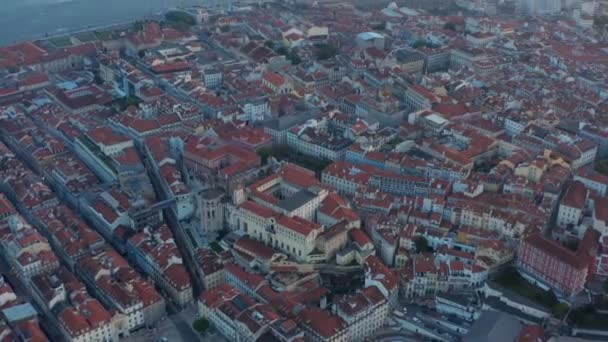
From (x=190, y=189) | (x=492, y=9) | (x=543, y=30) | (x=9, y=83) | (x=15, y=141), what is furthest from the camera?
(x=492, y=9)

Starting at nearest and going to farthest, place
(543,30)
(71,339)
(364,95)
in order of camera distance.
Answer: (71,339) → (364,95) → (543,30)

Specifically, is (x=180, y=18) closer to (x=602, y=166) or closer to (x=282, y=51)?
(x=282, y=51)

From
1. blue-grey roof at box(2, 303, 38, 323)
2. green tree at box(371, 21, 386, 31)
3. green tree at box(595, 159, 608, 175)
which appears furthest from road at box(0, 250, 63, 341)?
green tree at box(371, 21, 386, 31)

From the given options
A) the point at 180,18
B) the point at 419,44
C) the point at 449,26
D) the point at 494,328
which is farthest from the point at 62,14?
the point at 494,328

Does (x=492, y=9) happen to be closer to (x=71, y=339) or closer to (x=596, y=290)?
(x=596, y=290)

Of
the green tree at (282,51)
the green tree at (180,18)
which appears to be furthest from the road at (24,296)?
the green tree at (180,18)

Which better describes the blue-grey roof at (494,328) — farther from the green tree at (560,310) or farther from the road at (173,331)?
the road at (173,331)

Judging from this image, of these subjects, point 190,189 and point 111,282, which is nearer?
point 111,282

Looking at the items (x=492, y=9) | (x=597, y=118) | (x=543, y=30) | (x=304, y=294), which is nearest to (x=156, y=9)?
(x=492, y=9)
